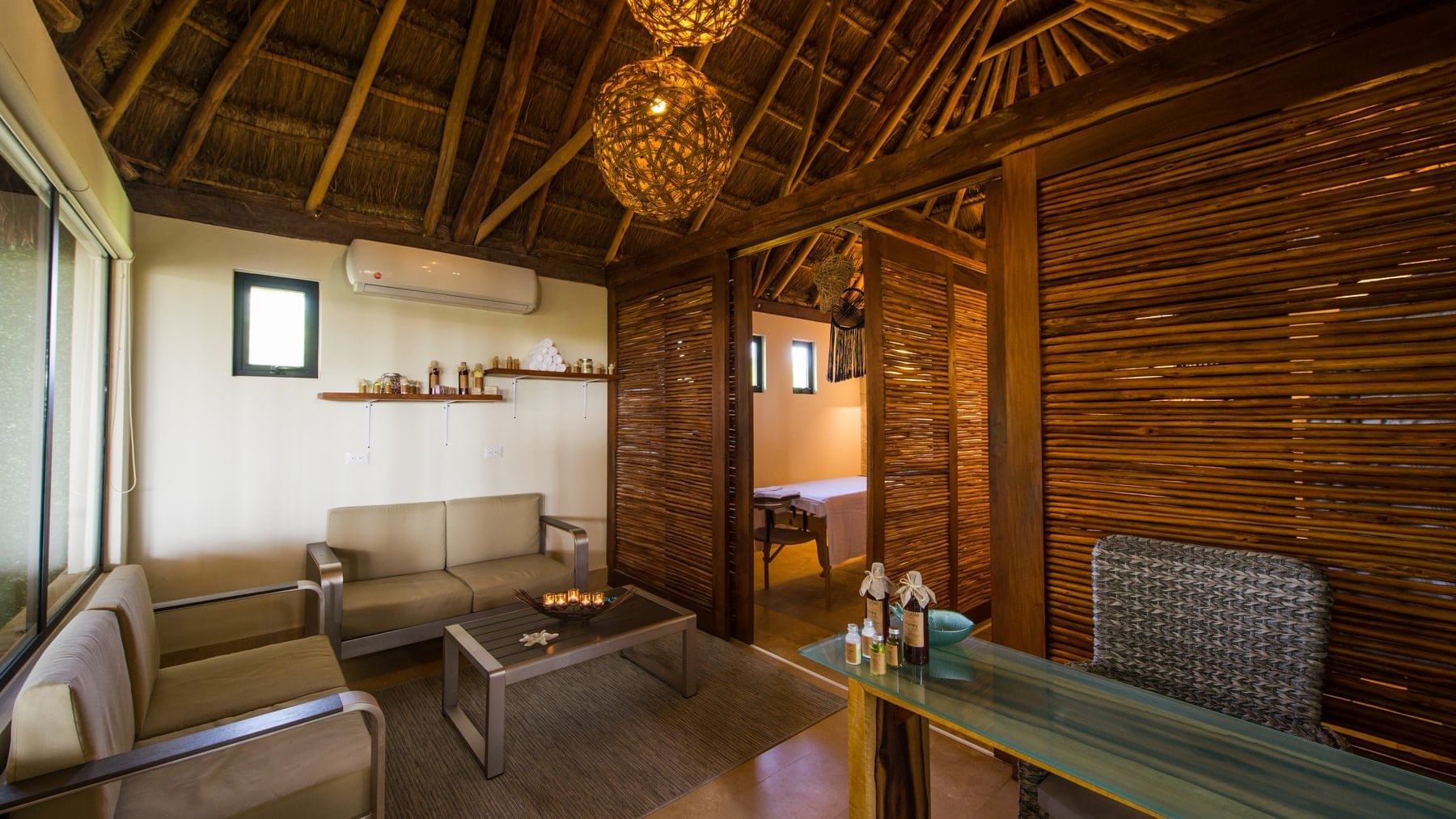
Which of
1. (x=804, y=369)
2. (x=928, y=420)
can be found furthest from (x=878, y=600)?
(x=804, y=369)

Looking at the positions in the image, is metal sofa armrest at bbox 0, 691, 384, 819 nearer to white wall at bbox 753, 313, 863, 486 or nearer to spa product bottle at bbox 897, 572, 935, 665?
spa product bottle at bbox 897, 572, 935, 665

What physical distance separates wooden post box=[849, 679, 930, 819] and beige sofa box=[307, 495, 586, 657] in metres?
2.23

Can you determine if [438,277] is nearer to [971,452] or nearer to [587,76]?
[587,76]

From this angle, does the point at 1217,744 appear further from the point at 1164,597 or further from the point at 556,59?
the point at 556,59

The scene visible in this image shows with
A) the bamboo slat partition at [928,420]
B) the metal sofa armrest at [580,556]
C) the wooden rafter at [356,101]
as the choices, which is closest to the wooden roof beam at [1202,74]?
the bamboo slat partition at [928,420]

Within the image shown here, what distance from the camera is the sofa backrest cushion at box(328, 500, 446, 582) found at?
3270mm

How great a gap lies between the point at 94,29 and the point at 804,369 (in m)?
5.79

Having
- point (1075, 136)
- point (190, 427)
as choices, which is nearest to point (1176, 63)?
point (1075, 136)

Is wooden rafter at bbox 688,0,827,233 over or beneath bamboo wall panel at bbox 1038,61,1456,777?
over

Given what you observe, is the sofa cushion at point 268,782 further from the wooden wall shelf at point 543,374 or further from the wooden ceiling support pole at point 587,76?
the wooden ceiling support pole at point 587,76

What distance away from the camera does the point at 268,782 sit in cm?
152

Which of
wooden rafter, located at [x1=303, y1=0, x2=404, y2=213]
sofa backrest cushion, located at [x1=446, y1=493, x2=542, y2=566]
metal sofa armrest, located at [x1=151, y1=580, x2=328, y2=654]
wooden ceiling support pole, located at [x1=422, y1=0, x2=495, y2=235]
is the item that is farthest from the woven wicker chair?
wooden rafter, located at [x1=303, y1=0, x2=404, y2=213]

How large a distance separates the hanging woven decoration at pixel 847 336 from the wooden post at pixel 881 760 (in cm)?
332

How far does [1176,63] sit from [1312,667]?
1.76 m
